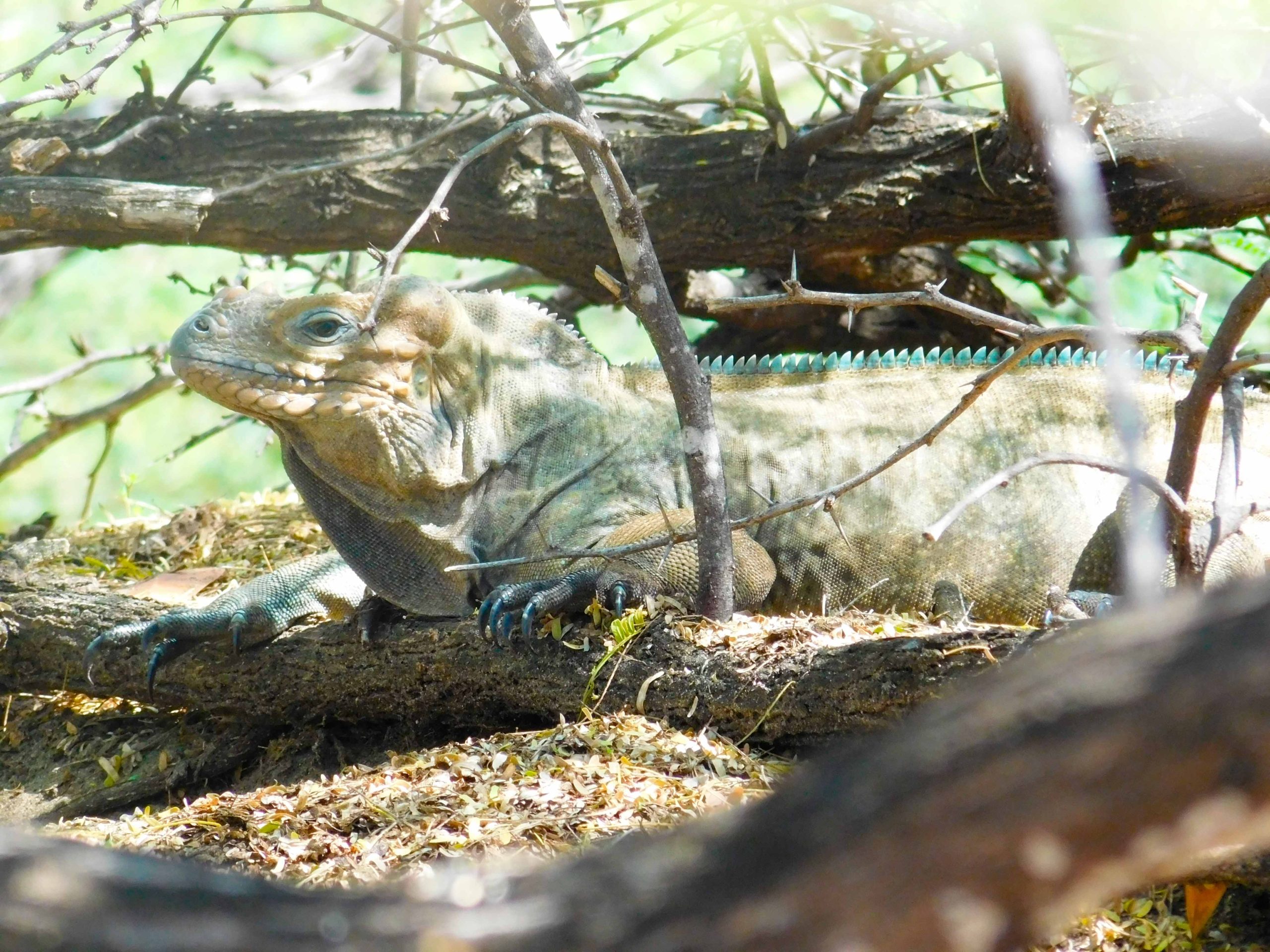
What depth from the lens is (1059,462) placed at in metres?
3.61

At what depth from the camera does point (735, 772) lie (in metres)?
4.36

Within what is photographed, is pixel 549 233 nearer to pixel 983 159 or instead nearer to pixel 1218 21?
pixel 983 159

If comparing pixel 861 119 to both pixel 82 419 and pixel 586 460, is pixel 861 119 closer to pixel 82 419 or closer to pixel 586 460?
pixel 586 460

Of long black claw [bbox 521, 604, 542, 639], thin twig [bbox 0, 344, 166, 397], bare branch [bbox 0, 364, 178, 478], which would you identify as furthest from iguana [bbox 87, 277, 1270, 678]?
bare branch [bbox 0, 364, 178, 478]

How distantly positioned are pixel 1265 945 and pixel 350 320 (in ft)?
13.4

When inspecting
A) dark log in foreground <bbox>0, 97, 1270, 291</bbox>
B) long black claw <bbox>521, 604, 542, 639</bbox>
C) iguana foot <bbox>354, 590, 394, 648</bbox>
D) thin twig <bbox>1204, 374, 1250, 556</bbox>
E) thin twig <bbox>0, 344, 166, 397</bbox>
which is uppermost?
dark log in foreground <bbox>0, 97, 1270, 291</bbox>

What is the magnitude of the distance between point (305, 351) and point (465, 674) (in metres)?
1.55

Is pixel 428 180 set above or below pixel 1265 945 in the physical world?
above

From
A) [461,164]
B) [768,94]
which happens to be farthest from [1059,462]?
[768,94]

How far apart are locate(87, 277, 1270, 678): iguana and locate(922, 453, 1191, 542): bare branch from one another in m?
1.73

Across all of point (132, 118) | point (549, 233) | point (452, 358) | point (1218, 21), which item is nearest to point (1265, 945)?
point (452, 358)

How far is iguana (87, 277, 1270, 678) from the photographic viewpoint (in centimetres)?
550

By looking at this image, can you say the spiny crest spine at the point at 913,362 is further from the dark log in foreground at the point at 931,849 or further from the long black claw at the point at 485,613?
the dark log in foreground at the point at 931,849

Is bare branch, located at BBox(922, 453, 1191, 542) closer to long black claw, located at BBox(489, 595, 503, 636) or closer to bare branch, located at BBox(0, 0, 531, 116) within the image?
long black claw, located at BBox(489, 595, 503, 636)
